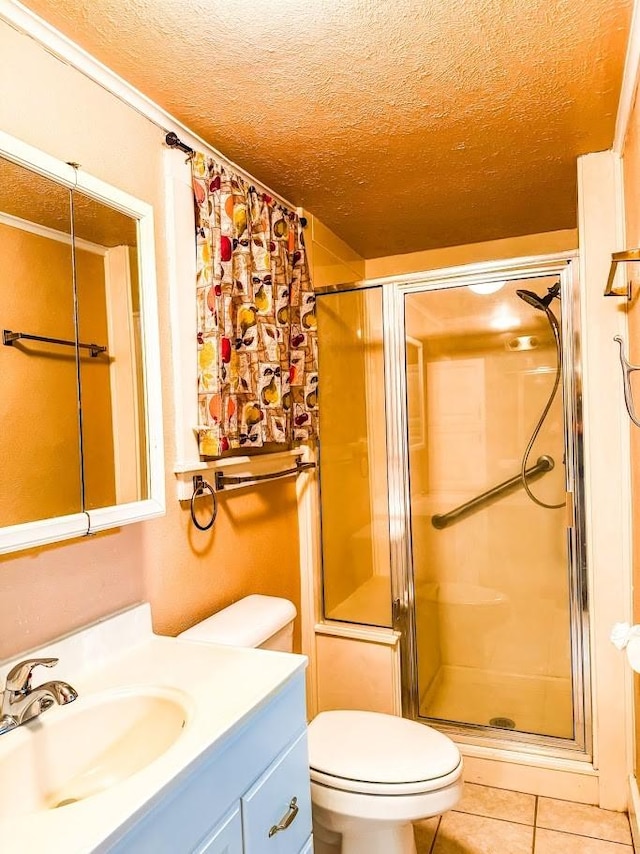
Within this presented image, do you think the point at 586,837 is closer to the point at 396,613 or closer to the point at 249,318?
the point at 396,613

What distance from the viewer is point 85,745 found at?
118cm

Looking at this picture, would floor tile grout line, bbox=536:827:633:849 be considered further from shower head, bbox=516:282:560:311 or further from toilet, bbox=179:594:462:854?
shower head, bbox=516:282:560:311

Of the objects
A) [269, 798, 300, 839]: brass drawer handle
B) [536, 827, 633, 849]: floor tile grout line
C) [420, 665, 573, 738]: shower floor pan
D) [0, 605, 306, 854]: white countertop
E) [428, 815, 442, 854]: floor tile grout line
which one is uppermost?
[0, 605, 306, 854]: white countertop

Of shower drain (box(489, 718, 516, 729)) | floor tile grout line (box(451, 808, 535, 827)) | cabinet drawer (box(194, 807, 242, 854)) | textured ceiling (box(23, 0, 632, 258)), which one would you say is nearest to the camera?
cabinet drawer (box(194, 807, 242, 854))

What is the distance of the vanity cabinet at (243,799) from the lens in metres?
0.89

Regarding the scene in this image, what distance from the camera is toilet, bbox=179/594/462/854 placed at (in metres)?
1.50

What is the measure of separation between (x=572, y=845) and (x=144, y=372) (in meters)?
2.04

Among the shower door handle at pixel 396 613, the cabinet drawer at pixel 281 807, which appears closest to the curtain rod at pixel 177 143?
the cabinet drawer at pixel 281 807

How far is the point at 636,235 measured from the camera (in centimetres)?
161

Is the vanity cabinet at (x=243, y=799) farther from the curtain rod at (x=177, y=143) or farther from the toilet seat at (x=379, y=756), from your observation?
the curtain rod at (x=177, y=143)

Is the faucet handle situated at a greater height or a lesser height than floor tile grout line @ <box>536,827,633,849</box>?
greater

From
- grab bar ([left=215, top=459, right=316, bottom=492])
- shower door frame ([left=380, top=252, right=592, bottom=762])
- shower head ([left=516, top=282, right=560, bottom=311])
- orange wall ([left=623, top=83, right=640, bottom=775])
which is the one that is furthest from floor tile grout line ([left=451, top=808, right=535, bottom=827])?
shower head ([left=516, top=282, right=560, bottom=311])

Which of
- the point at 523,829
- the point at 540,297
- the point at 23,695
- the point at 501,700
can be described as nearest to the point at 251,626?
the point at 23,695

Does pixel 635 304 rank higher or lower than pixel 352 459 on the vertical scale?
higher
